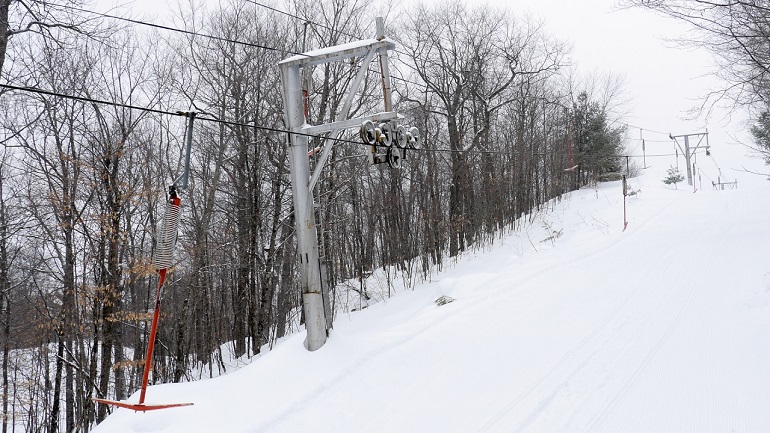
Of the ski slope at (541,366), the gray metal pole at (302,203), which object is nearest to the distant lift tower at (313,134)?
the gray metal pole at (302,203)

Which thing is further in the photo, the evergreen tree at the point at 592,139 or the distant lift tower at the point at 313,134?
the evergreen tree at the point at 592,139

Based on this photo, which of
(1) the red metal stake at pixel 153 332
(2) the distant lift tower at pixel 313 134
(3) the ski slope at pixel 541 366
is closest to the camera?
(3) the ski slope at pixel 541 366

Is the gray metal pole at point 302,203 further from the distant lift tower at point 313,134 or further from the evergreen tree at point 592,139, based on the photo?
the evergreen tree at point 592,139

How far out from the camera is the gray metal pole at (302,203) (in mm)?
7095

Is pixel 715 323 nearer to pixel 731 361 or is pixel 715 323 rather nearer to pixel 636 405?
pixel 731 361

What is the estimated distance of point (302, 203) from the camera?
23.8 feet

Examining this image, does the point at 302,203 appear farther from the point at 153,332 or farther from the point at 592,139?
the point at 592,139

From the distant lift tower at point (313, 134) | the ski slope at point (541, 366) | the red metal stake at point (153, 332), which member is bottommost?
the ski slope at point (541, 366)

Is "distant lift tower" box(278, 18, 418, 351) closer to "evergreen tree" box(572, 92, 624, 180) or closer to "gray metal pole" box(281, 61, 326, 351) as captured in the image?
"gray metal pole" box(281, 61, 326, 351)

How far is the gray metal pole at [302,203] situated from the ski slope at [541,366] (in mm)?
688

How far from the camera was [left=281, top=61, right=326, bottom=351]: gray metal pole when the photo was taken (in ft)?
23.3

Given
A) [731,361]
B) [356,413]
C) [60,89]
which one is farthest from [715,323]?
[60,89]

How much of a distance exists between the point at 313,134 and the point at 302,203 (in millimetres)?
1052

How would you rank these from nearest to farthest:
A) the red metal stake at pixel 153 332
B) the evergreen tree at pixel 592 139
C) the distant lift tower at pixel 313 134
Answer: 1. the red metal stake at pixel 153 332
2. the distant lift tower at pixel 313 134
3. the evergreen tree at pixel 592 139
